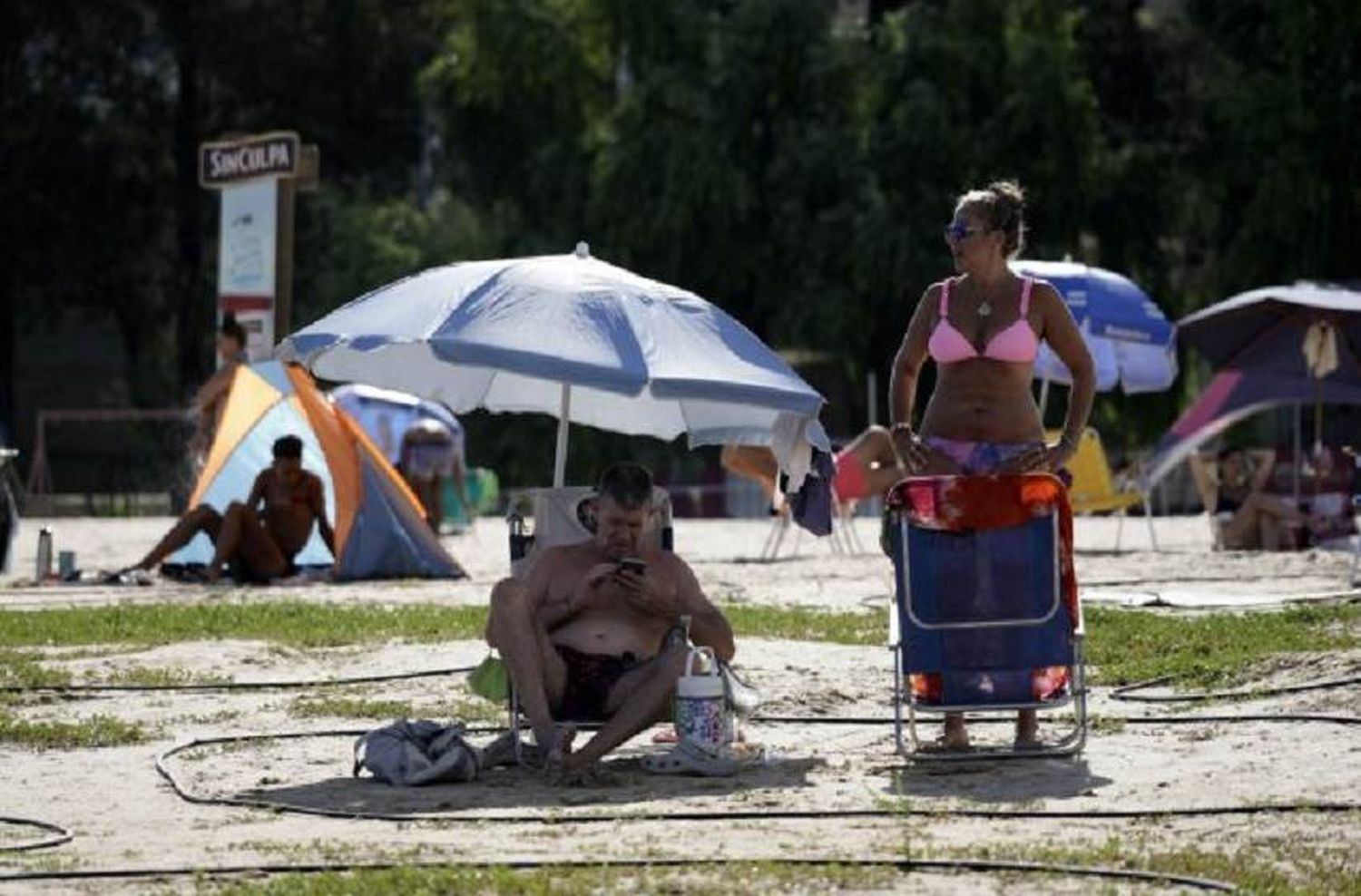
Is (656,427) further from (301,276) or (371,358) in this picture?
(301,276)

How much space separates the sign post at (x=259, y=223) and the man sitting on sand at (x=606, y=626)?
50.6 ft

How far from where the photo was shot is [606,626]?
11109mm

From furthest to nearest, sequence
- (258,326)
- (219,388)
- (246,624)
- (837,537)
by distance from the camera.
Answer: (837,537)
(258,326)
(219,388)
(246,624)

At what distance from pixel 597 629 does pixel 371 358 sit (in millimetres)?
2108

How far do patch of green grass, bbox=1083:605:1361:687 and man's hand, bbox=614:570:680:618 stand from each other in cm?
301

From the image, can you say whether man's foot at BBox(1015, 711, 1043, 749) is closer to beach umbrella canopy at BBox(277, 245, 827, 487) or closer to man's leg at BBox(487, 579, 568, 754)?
beach umbrella canopy at BBox(277, 245, 827, 487)

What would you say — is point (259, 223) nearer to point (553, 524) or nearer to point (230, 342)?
point (230, 342)

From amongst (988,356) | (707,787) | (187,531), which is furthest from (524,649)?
(187,531)

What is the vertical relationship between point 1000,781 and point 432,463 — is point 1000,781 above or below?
below

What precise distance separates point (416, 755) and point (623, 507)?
103cm

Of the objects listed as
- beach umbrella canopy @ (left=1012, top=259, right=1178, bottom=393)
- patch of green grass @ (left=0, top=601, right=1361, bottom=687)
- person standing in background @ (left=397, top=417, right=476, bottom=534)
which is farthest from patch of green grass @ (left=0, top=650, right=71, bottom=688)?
person standing in background @ (left=397, top=417, right=476, bottom=534)

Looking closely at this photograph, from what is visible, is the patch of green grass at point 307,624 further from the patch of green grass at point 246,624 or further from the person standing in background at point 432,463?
the person standing in background at point 432,463

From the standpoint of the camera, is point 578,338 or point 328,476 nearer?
point 578,338

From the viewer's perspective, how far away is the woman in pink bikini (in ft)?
36.7
